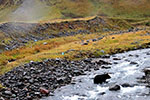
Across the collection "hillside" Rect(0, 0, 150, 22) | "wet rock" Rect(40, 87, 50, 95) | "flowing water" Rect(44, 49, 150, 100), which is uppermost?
"wet rock" Rect(40, 87, 50, 95)

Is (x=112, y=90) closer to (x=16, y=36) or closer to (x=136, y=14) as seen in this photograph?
(x=16, y=36)

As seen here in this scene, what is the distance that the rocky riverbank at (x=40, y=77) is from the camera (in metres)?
25.4

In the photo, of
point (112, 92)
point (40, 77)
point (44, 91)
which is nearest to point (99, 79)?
point (112, 92)

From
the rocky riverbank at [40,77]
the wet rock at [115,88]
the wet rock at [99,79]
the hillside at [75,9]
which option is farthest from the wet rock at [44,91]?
the hillside at [75,9]

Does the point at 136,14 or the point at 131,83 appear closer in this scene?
the point at 131,83

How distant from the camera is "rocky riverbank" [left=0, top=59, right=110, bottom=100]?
25438 millimetres

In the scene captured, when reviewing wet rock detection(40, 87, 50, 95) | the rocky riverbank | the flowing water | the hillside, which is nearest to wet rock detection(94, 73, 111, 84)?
the flowing water

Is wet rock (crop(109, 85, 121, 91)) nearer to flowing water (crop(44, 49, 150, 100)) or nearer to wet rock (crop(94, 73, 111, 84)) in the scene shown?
flowing water (crop(44, 49, 150, 100))

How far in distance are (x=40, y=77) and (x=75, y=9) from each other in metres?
146

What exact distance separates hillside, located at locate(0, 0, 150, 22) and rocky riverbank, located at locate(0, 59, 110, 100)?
119m

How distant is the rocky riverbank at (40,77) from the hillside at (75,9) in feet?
389

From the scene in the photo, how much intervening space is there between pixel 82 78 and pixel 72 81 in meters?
2.04

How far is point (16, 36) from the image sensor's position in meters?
63.9

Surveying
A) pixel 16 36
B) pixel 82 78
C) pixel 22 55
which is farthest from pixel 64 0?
pixel 82 78
